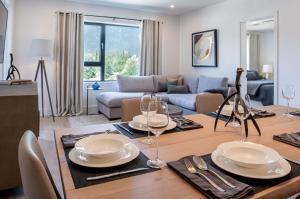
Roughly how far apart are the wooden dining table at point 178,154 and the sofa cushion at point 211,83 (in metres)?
2.78

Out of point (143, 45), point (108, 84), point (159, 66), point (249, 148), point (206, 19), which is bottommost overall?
point (249, 148)

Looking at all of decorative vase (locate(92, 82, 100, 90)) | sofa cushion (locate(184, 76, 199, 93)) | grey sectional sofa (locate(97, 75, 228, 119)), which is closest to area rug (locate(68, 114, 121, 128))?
grey sectional sofa (locate(97, 75, 228, 119))

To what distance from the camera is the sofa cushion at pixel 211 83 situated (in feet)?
14.8

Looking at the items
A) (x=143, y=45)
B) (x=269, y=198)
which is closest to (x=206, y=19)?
(x=143, y=45)

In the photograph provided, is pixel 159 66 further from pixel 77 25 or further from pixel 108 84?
pixel 77 25

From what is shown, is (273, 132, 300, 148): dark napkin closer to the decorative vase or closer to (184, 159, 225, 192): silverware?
(184, 159, 225, 192): silverware

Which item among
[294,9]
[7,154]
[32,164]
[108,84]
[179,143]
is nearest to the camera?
[32,164]

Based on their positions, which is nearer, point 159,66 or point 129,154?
point 129,154

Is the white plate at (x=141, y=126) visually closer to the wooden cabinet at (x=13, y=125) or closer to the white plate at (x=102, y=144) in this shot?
the white plate at (x=102, y=144)

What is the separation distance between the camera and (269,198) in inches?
29.6

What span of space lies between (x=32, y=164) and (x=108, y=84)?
16.4 ft

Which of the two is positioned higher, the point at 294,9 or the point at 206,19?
the point at 206,19

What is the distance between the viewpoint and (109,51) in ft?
18.4

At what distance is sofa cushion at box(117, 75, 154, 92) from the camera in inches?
210
